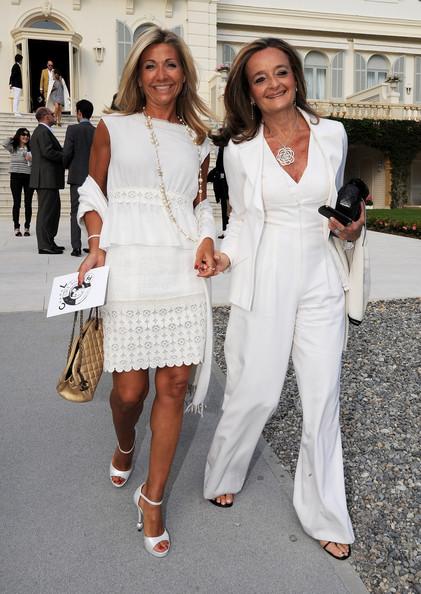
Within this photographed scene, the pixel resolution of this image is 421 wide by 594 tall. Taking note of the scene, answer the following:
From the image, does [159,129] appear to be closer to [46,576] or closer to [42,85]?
[46,576]

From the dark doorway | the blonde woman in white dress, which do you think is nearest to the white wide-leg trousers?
the blonde woman in white dress

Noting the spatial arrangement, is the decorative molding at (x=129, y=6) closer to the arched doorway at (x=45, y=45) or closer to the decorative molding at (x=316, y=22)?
the arched doorway at (x=45, y=45)

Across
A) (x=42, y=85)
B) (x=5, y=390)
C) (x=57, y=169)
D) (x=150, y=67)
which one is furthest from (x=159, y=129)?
(x=42, y=85)

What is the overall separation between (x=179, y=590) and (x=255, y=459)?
1.07 meters

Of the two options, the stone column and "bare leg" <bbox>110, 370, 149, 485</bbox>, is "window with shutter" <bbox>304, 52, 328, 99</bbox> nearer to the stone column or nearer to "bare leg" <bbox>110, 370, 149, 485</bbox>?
the stone column

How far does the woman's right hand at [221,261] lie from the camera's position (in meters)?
2.37

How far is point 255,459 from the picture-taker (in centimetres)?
306

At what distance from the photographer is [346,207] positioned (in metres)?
2.18

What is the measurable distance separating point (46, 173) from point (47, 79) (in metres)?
13.8

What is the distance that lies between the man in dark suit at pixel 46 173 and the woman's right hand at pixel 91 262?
699 cm

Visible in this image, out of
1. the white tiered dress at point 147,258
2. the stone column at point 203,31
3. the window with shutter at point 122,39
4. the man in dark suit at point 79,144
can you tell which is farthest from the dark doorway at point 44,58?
the white tiered dress at point 147,258

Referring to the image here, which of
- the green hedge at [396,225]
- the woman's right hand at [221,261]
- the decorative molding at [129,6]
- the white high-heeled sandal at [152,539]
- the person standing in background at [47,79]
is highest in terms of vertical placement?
the decorative molding at [129,6]

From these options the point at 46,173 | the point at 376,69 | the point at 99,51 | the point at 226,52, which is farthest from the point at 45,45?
the point at 46,173

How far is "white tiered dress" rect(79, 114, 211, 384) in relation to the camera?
233 centimetres
